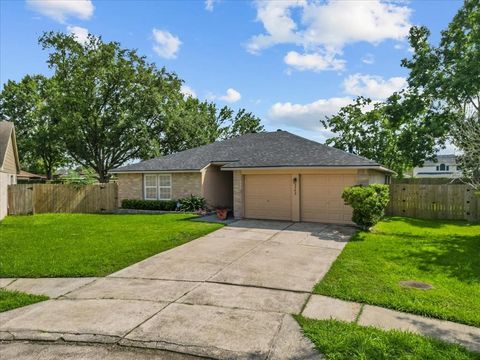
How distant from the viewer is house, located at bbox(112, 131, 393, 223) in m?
15.0

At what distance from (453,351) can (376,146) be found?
25.9 metres


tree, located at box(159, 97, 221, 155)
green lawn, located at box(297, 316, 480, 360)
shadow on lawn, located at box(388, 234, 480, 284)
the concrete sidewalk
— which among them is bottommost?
the concrete sidewalk

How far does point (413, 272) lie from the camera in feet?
25.9

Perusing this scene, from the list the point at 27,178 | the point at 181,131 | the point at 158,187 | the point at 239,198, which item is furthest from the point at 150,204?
the point at 27,178

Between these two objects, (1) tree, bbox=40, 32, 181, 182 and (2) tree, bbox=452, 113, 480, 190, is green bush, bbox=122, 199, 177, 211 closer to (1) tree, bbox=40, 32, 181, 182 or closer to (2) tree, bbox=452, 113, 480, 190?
(1) tree, bbox=40, 32, 181, 182

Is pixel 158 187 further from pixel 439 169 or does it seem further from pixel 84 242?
pixel 439 169

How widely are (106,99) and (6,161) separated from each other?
1160 centimetres

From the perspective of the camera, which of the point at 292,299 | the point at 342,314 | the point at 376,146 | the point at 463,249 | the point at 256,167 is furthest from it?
the point at 376,146

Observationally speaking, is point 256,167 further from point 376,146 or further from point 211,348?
point 376,146

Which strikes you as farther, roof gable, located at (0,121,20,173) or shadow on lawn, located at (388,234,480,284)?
roof gable, located at (0,121,20,173)

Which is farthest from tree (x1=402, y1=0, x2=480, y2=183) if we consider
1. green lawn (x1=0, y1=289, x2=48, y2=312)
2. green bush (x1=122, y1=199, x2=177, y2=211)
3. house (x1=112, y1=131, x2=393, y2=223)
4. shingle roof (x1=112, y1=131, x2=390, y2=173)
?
green lawn (x1=0, y1=289, x2=48, y2=312)

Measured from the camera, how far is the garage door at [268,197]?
52.7 ft

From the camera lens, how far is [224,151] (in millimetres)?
21047

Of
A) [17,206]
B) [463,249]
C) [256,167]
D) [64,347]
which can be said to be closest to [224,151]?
[256,167]
